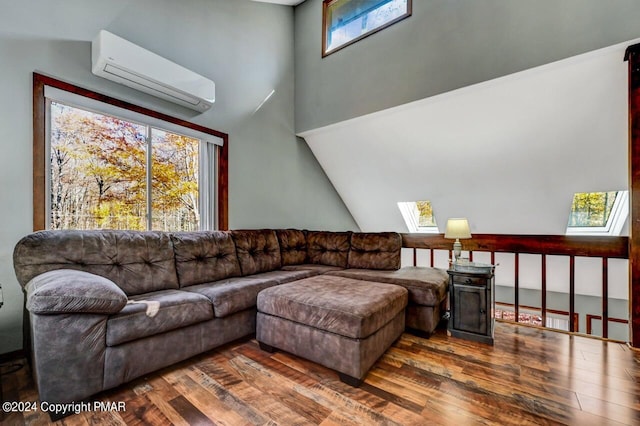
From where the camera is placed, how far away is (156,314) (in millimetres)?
1702

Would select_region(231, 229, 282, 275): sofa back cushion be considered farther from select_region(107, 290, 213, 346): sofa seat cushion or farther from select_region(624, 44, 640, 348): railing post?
select_region(624, 44, 640, 348): railing post

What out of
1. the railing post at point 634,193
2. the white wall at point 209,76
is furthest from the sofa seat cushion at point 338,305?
the railing post at point 634,193

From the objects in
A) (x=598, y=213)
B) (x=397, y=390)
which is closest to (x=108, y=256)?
(x=397, y=390)

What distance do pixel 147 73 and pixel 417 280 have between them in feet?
9.54

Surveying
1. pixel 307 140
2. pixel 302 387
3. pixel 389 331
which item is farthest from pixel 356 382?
pixel 307 140

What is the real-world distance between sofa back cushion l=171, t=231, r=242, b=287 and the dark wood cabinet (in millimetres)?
1974

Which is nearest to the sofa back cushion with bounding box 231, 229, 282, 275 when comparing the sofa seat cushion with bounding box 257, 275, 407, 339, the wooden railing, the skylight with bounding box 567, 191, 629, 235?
the sofa seat cushion with bounding box 257, 275, 407, 339

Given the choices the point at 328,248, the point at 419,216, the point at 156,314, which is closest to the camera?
the point at 156,314

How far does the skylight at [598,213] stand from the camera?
11.6ft

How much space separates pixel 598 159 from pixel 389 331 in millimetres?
2803

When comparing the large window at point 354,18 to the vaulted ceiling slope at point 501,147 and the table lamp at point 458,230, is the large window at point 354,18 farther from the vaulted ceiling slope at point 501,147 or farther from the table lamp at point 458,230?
the table lamp at point 458,230

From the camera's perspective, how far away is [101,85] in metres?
2.32

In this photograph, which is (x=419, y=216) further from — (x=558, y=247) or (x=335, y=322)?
(x=335, y=322)

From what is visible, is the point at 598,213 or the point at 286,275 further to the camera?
the point at 598,213
